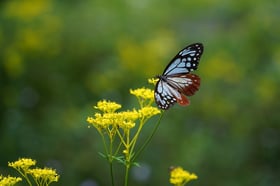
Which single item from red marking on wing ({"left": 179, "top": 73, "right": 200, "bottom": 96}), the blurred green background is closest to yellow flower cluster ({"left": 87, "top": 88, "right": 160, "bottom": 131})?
red marking on wing ({"left": 179, "top": 73, "right": 200, "bottom": 96})

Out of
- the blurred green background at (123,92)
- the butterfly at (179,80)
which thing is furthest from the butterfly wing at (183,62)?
the blurred green background at (123,92)

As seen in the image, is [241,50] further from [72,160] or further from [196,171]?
[72,160]

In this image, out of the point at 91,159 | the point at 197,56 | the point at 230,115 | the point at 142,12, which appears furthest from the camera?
the point at 142,12

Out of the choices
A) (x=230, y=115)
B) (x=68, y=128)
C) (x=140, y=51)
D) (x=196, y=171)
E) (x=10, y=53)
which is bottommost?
(x=196, y=171)

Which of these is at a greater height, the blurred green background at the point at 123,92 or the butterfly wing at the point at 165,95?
the blurred green background at the point at 123,92

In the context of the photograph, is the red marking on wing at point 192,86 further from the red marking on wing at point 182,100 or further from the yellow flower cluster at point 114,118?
the yellow flower cluster at point 114,118

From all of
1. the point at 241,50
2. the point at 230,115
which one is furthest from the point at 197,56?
the point at 241,50
